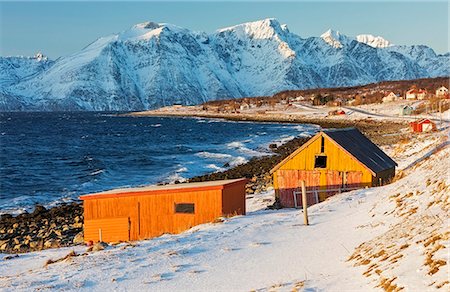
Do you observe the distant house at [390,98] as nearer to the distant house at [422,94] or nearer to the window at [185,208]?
the distant house at [422,94]

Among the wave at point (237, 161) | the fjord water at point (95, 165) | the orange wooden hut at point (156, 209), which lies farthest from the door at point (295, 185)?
the wave at point (237, 161)

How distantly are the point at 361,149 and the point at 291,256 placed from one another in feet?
51.5

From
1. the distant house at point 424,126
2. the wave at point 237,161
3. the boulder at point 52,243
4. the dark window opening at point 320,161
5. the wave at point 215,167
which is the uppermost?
the distant house at point 424,126

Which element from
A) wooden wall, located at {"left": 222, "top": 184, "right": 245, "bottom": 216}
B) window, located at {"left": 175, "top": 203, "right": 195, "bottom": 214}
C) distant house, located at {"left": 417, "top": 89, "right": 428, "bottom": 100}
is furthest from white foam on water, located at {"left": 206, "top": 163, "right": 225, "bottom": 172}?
distant house, located at {"left": 417, "top": 89, "right": 428, "bottom": 100}

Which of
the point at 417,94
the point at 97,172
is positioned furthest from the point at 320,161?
the point at 417,94

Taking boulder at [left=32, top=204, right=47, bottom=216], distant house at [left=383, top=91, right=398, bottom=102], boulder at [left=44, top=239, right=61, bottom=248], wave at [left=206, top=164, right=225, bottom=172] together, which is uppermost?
distant house at [left=383, top=91, right=398, bottom=102]

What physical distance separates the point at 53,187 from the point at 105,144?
159 feet

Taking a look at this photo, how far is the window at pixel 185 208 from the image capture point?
2488 centimetres

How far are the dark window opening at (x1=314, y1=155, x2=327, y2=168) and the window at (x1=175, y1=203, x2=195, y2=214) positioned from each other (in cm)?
829

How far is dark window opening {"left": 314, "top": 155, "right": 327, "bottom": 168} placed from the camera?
29484 mm

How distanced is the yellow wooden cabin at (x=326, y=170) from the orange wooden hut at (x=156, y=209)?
15.0 feet

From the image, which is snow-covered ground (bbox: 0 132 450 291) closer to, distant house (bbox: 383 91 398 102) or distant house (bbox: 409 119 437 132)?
distant house (bbox: 409 119 437 132)

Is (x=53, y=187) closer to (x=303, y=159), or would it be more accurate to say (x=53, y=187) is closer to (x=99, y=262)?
(x=303, y=159)

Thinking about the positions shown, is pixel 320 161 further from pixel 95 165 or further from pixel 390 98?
pixel 390 98
